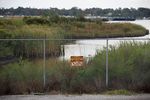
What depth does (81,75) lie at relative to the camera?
43.4ft

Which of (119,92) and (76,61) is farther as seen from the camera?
(76,61)

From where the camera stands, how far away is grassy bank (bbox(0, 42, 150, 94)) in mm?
12867

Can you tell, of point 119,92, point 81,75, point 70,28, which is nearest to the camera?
point 119,92

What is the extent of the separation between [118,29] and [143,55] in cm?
2903

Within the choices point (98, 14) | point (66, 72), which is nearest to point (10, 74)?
point (66, 72)

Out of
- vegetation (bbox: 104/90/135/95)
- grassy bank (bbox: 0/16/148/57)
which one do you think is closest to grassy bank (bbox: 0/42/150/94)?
vegetation (bbox: 104/90/135/95)

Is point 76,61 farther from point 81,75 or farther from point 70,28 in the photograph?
point 70,28

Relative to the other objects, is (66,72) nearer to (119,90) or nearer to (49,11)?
(119,90)

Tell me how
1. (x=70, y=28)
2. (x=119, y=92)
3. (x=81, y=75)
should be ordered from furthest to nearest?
(x=70, y=28)
(x=81, y=75)
(x=119, y=92)

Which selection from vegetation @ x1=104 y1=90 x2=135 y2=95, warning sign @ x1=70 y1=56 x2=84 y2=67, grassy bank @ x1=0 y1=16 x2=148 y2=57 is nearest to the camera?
vegetation @ x1=104 y1=90 x2=135 y2=95

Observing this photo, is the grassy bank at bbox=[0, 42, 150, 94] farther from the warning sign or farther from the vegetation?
the vegetation

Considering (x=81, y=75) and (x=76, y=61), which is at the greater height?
(x=76, y=61)

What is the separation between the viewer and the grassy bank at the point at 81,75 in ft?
42.2

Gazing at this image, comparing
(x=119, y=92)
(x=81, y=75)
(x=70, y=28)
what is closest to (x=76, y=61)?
(x=81, y=75)
